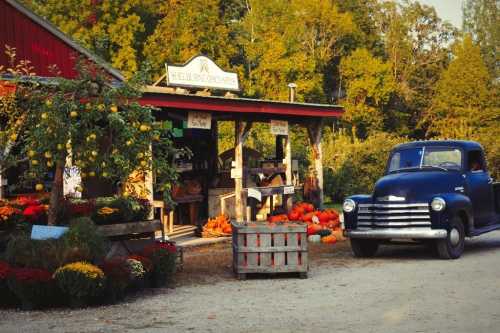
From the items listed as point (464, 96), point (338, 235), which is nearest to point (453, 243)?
point (338, 235)

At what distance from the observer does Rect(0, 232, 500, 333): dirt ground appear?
331 inches

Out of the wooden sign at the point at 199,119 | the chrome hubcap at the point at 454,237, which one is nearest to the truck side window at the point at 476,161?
the chrome hubcap at the point at 454,237

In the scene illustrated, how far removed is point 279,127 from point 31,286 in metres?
12.0

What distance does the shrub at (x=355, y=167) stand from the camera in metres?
31.0

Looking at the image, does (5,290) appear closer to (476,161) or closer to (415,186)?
(415,186)

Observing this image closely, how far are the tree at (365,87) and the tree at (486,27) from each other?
61.3 ft

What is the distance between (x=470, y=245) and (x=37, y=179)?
907 centimetres

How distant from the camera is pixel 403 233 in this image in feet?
43.9

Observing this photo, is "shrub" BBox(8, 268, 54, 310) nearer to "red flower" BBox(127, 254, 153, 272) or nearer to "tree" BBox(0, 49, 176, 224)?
"tree" BBox(0, 49, 176, 224)

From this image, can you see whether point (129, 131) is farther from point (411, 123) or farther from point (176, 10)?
point (411, 123)

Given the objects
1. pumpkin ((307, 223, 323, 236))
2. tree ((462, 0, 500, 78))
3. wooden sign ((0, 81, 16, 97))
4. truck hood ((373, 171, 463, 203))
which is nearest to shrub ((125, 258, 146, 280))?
wooden sign ((0, 81, 16, 97))

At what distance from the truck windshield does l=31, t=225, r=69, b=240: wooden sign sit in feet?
23.1

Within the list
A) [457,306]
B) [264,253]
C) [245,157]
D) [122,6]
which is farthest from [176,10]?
[457,306]

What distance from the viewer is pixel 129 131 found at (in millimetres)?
10695
